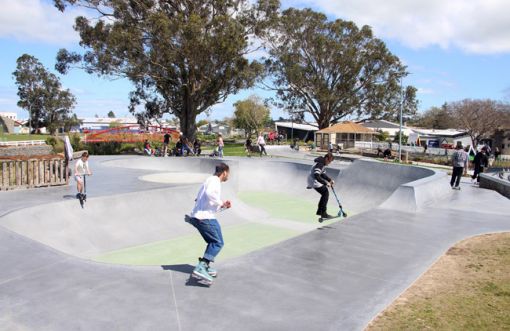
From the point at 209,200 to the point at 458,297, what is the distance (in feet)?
11.4

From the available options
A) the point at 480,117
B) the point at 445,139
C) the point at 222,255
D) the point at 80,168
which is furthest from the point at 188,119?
the point at 445,139

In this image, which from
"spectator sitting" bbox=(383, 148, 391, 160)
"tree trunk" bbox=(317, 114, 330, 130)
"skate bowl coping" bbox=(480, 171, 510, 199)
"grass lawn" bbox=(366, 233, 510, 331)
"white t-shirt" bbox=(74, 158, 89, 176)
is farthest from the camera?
"tree trunk" bbox=(317, 114, 330, 130)

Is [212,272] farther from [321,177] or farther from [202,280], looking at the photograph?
[321,177]

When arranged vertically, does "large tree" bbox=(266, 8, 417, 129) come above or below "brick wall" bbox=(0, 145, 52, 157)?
above

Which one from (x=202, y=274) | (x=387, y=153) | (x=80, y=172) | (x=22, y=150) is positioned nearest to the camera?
(x=202, y=274)

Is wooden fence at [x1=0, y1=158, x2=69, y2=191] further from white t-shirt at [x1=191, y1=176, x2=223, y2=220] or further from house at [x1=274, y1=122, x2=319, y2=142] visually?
house at [x1=274, y1=122, x2=319, y2=142]

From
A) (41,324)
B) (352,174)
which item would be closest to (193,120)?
(352,174)

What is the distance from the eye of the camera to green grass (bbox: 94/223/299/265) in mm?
8633

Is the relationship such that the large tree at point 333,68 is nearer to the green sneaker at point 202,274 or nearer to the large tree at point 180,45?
the large tree at point 180,45

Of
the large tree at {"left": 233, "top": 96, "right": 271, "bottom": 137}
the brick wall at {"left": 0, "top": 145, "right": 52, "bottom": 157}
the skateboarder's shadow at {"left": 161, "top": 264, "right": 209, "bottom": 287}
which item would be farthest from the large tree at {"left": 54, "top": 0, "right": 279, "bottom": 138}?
the large tree at {"left": 233, "top": 96, "right": 271, "bottom": 137}

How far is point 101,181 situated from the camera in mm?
14930

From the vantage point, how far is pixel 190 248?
957 cm

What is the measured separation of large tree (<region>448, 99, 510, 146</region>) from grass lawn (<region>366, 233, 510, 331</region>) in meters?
48.9

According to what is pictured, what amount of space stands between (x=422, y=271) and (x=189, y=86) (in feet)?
97.4
